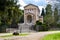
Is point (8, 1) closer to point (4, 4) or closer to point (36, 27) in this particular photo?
point (4, 4)

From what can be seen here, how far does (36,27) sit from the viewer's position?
59188mm

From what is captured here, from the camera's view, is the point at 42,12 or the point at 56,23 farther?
the point at 42,12

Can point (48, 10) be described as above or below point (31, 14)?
above

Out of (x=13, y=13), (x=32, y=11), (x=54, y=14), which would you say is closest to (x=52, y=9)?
(x=54, y=14)

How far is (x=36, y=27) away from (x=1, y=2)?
2762 cm

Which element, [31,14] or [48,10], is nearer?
[31,14]

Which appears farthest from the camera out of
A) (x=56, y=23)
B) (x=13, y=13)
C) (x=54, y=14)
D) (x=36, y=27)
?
(x=54, y=14)

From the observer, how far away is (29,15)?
74.8 m

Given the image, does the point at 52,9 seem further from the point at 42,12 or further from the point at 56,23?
the point at 56,23

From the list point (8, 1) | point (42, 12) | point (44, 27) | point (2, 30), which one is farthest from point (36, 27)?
point (42, 12)

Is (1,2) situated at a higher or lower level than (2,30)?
higher

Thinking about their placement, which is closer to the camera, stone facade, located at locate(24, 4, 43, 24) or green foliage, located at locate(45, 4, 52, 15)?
stone facade, located at locate(24, 4, 43, 24)

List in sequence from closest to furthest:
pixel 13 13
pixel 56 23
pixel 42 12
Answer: pixel 13 13 < pixel 56 23 < pixel 42 12

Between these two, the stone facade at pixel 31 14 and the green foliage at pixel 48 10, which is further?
the green foliage at pixel 48 10
